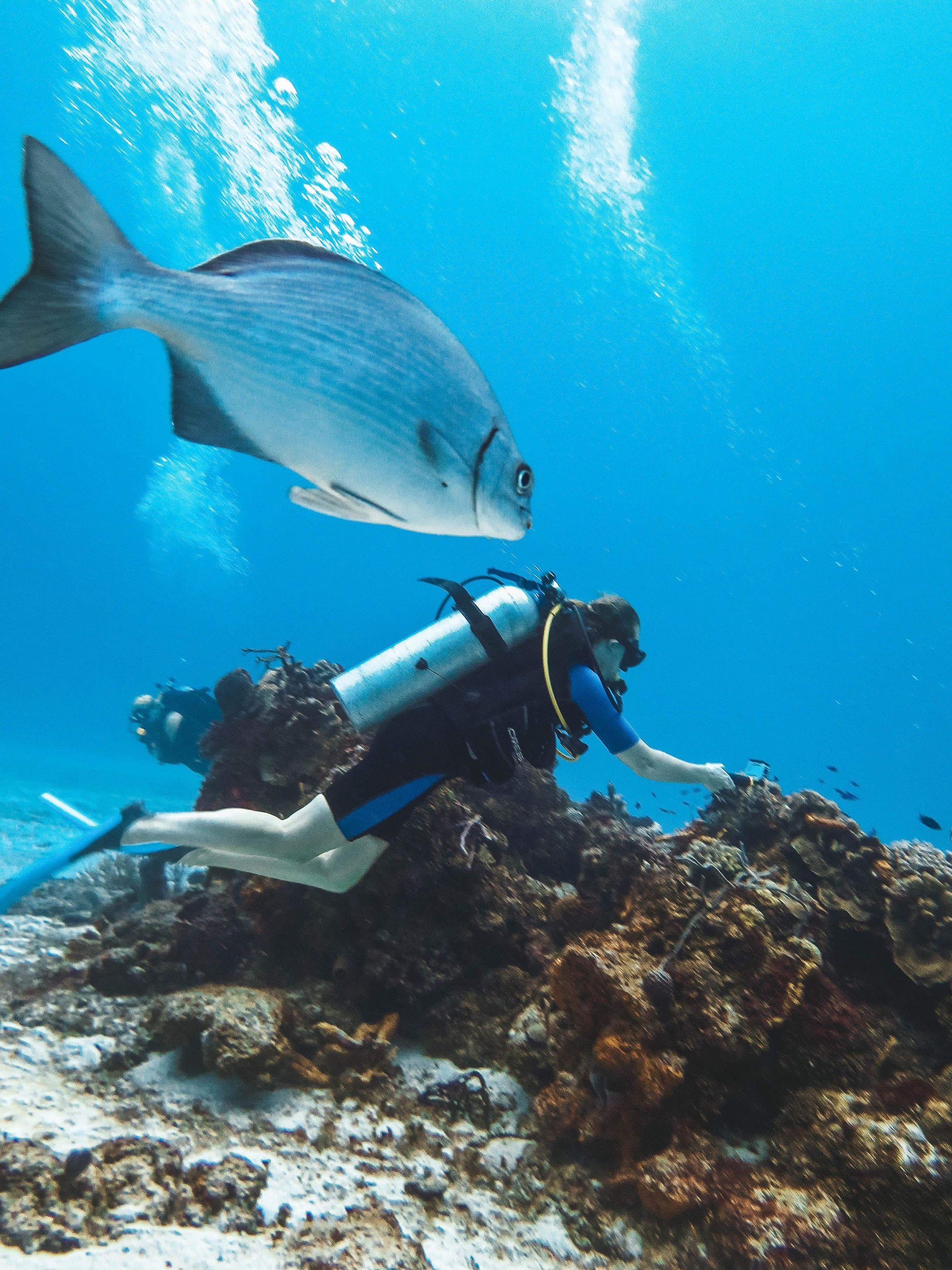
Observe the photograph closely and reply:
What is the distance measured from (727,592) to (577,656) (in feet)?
365

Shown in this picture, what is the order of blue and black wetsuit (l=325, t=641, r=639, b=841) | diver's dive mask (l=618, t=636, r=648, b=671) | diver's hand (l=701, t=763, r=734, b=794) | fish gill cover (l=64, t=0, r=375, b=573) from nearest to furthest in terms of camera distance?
1. blue and black wetsuit (l=325, t=641, r=639, b=841)
2. diver's hand (l=701, t=763, r=734, b=794)
3. diver's dive mask (l=618, t=636, r=648, b=671)
4. fish gill cover (l=64, t=0, r=375, b=573)

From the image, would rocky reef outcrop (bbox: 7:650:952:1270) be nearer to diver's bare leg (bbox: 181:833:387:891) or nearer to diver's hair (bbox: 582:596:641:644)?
diver's bare leg (bbox: 181:833:387:891)

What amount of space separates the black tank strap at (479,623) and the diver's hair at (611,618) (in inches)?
27.5

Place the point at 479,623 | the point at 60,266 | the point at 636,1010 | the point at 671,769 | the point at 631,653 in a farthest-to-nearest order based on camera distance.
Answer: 1. the point at 631,653
2. the point at 671,769
3. the point at 479,623
4. the point at 636,1010
5. the point at 60,266

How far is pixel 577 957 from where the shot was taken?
2875 millimetres

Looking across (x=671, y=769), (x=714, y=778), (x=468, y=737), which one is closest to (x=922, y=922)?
(x=714, y=778)

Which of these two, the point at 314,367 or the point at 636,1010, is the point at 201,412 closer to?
the point at 314,367

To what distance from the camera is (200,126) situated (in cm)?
3347

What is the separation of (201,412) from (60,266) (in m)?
0.33

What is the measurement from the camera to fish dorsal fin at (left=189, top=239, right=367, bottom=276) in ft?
4.23

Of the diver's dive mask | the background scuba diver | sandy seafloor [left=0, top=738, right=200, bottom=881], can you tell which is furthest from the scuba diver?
the diver's dive mask

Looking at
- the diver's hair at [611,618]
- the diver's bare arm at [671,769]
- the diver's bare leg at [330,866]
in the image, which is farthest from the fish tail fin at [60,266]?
the diver's bare arm at [671,769]

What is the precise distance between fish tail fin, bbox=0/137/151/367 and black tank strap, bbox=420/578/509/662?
250cm

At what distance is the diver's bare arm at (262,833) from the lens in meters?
3.38
